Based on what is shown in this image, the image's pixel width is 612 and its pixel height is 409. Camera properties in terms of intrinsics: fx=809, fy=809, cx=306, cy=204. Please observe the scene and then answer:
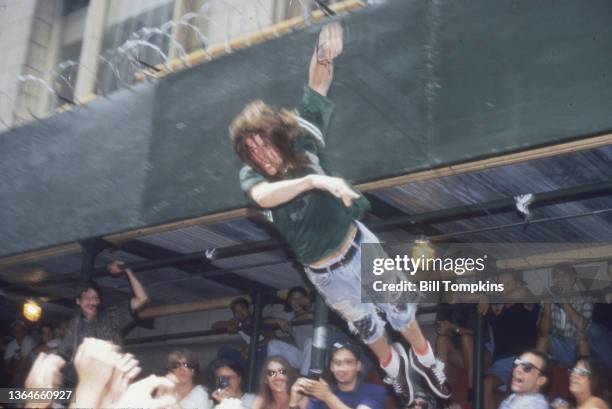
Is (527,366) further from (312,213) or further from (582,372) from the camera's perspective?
(312,213)

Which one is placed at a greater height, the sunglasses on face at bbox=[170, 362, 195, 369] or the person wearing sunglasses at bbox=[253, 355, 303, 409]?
the sunglasses on face at bbox=[170, 362, 195, 369]

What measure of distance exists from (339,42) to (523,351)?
113 inches

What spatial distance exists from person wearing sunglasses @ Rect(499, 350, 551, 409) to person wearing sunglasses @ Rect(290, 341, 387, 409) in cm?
104

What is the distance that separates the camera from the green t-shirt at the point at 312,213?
225 inches

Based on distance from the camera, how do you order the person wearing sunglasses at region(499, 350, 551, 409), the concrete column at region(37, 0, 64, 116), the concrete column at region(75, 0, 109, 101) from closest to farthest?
1. the person wearing sunglasses at region(499, 350, 551, 409)
2. the concrete column at region(75, 0, 109, 101)
3. the concrete column at region(37, 0, 64, 116)

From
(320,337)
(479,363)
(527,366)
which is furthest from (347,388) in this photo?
(527,366)

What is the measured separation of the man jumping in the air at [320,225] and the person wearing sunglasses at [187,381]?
219cm

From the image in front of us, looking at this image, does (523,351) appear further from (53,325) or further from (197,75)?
(53,325)

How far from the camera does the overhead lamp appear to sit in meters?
10.5

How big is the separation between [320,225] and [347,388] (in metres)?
1.47

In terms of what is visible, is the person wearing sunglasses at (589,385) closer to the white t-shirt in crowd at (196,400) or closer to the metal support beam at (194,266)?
the white t-shirt in crowd at (196,400)

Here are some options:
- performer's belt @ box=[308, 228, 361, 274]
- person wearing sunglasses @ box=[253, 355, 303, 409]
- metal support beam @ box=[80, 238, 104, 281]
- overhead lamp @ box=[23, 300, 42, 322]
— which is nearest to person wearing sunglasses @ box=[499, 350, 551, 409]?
performer's belt @ box=[308, 228, 361, 274]

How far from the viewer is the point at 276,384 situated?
7047mm

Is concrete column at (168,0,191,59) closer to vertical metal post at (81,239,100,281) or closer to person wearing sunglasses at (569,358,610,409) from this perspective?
vertical metal post at (81,239,100,281)
